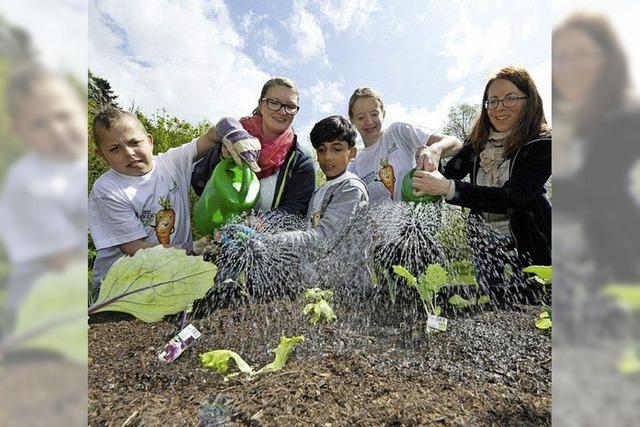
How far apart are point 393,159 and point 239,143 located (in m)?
0.79

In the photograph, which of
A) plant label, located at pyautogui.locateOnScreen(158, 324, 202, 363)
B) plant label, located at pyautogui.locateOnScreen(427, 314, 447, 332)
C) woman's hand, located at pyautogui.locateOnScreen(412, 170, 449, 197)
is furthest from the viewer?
woman's hand, located at pyautogui.locateOnScreen(412, 170, 449, 197)

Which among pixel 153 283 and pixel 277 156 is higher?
pixel 277 156

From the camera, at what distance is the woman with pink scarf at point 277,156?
1.92 m

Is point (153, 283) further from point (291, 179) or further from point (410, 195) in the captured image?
point (410, 195)

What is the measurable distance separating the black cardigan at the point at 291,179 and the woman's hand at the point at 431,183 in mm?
509

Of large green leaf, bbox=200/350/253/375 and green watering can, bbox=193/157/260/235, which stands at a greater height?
green watering can, bbox=193/157/260/235

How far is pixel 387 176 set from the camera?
2082 millimetres

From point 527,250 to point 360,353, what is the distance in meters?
0.98
